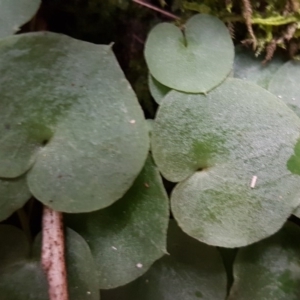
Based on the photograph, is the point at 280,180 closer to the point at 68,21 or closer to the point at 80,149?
the point at 80,149

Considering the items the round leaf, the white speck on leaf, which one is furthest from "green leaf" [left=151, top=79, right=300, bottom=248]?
the round leaf

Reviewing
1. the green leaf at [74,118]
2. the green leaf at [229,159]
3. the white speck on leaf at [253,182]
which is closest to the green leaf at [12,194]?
the green leaf at [74,118]

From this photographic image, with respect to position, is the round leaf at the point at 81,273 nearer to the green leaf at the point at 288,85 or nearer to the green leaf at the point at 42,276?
the green leaf at the point at 42,276

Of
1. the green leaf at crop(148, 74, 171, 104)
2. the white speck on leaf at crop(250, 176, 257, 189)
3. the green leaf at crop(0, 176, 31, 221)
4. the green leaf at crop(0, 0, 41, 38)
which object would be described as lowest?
the green leaf at crop(0, 176, 31, 221)

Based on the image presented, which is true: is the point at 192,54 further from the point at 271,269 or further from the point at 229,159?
the point at 271,269

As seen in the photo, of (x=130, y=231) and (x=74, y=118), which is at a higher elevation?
(x=74, y=118)

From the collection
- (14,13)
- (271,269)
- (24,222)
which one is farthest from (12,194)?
(271,269)

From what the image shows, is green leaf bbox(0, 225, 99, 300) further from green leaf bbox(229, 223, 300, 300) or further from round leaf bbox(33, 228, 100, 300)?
green leaf bbox(229, 223, 300, 300)
